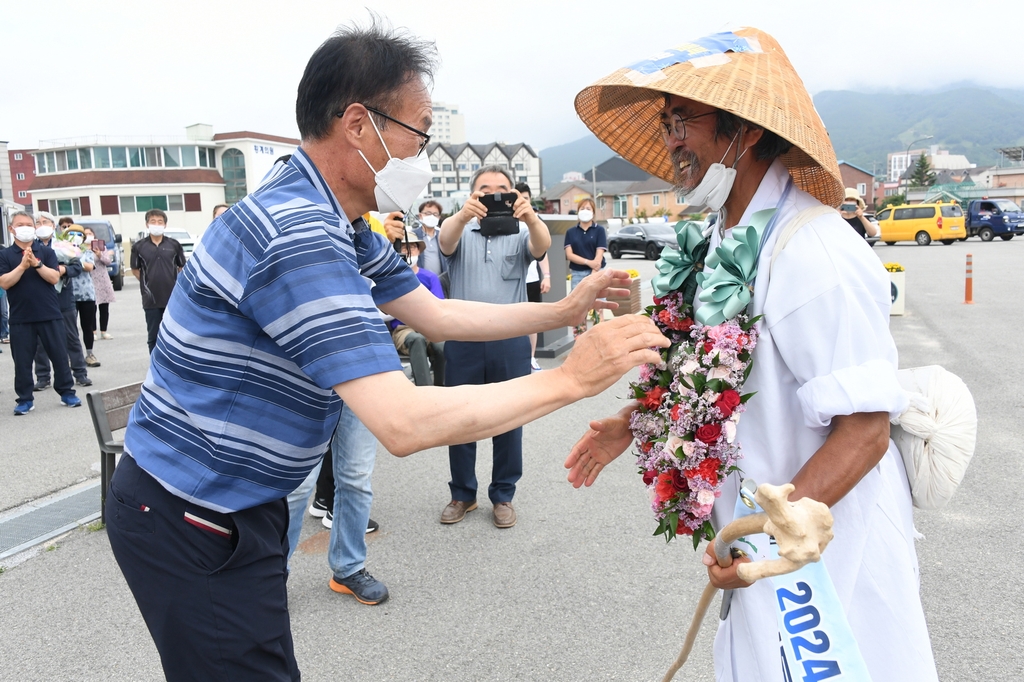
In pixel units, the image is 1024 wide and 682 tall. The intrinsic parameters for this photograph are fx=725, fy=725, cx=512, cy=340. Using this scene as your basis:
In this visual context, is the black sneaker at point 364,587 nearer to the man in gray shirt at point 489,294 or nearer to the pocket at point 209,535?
the man in gray shirt at point 489,294

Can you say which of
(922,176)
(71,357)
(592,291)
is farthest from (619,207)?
(592,291)

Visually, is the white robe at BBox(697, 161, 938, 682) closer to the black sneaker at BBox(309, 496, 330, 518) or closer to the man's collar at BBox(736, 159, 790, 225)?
the man's collar at BBox(736, 159, 790, 225)

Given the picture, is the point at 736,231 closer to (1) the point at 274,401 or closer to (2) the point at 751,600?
(2) the point at 751,600

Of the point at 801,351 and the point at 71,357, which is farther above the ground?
the point at 801,351

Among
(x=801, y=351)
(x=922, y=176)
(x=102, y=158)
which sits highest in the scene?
(x=102, y=158)

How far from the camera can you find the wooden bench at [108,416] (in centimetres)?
464

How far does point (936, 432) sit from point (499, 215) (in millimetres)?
3644

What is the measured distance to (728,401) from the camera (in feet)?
5.83

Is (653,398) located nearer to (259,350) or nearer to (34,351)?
(259,350)

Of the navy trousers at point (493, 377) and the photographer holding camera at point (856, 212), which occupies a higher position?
the photographer holding camera at point (856, 212)

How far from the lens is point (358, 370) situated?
153cm

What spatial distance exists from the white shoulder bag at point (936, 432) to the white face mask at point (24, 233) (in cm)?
927

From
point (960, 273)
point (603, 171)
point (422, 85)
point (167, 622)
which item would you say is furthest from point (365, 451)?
point (603, 171)

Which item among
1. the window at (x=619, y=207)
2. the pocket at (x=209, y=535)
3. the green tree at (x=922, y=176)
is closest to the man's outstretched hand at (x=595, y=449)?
the pocket at (x=209, y=535)
